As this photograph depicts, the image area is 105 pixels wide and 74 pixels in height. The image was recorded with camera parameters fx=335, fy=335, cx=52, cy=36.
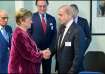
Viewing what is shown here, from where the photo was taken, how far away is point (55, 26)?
5.10 m

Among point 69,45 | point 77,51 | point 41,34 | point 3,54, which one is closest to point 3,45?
point 3,54

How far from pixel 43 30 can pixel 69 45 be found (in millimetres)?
1118

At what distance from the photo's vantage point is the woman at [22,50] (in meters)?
3.65

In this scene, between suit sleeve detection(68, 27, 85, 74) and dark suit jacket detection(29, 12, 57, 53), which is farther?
dark suit jacket detection(29, 12, 57, 53)

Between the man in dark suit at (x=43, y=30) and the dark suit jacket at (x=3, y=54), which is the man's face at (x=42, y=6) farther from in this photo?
the dark suit jacket at (x=3, y=54)

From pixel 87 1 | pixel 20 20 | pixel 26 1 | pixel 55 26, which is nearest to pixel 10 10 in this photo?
pixel 26 1

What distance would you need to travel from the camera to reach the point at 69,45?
388 centimetres

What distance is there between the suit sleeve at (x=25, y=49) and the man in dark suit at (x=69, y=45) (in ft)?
1.24

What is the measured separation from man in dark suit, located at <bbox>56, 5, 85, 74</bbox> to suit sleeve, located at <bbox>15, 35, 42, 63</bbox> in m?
0.38

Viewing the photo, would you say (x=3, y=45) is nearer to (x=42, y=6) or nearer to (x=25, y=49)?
(x=42, y=6)

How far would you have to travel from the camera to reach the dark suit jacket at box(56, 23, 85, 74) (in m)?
3.79

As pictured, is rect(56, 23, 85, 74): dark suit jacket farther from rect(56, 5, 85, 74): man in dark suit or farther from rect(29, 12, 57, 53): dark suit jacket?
rect(29, 12, 57, 53): dark suit jacket

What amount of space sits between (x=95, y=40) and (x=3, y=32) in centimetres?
172

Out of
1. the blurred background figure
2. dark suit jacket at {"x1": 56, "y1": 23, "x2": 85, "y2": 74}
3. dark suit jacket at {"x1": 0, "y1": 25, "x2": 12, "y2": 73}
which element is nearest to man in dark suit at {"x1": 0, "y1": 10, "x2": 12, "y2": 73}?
dark suit jacket at {"x1": 0, "y1": 25, "x2": 12, "y2": 73}
